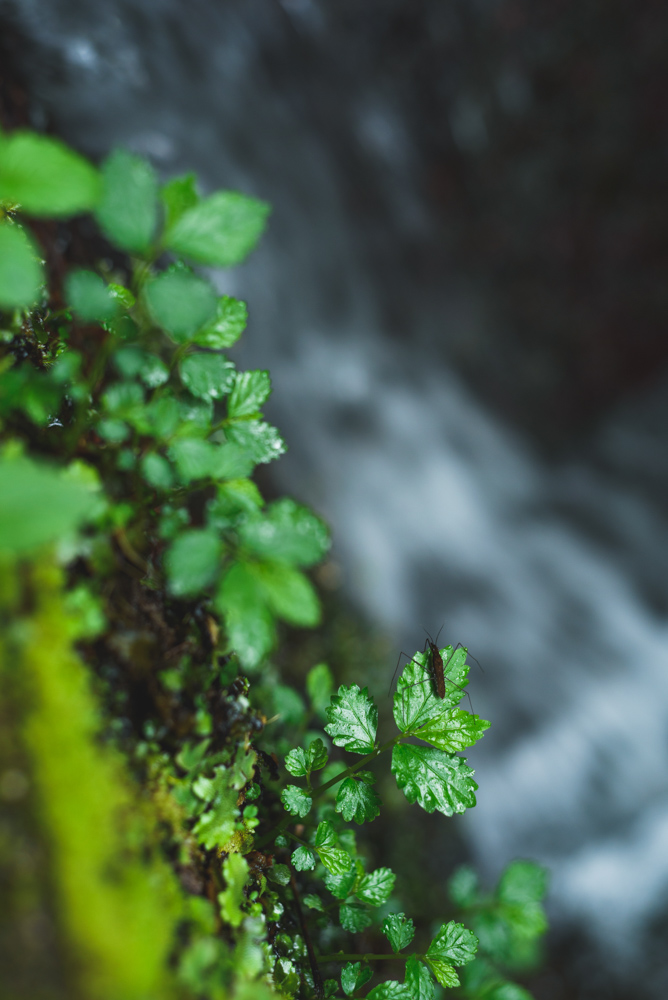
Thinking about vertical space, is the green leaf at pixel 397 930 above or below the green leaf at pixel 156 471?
below

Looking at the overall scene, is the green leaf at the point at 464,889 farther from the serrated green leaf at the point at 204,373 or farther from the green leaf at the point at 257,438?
the serrated green leaf at the point at 204,373

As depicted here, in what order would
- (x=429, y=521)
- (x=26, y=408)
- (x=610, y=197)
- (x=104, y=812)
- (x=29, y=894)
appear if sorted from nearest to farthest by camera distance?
(x=29, y=894), (x=104, y=812), (x=26, y=408), (x=429, y=521), (x=610, y=197)

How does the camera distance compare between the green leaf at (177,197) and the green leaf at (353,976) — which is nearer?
the green leaf at (177,197)

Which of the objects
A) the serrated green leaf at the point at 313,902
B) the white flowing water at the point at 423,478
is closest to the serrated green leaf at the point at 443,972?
the serrated green leaf at the point at 313,902

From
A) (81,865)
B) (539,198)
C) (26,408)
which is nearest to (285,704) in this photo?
(81,865)

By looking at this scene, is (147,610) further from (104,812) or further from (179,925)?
(179,925)

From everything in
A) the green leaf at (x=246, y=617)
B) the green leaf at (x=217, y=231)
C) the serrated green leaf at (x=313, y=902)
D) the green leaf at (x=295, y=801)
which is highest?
the green leaf at (x=217, y=231)
